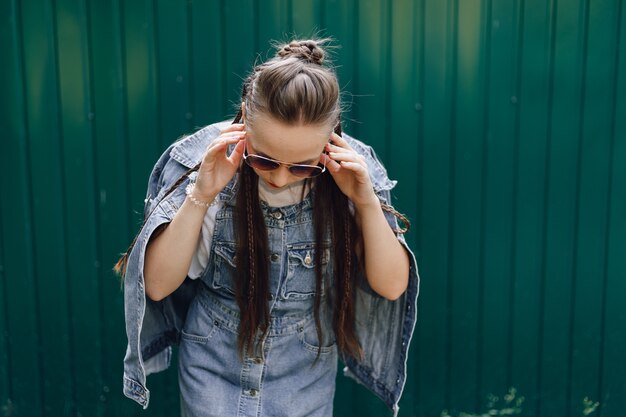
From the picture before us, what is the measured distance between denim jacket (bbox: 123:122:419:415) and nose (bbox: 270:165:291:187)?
24 cm

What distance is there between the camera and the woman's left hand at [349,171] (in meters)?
2.18

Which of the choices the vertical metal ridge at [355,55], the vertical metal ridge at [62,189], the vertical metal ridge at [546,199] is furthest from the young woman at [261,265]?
the vertical metal ridge at [546,199]

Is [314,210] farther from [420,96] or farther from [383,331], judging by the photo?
[420,96]

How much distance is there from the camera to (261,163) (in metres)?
2.08

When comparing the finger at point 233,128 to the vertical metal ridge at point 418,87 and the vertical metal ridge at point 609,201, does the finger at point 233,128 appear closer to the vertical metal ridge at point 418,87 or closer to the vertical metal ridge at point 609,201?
the vertical metal ridge at point 418,87

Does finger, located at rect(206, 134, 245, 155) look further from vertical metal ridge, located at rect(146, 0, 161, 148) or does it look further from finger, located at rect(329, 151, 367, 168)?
vertical metal ridge, located at rect(146, 0, 161, 148)

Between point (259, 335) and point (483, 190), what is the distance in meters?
1.52

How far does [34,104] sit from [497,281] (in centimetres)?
223

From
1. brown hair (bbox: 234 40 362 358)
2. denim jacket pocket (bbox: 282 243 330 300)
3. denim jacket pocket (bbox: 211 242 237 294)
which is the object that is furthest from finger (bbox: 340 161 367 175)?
denim jacket pocket (bbox: 211 242 237 294)

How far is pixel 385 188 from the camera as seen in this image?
2469 mm

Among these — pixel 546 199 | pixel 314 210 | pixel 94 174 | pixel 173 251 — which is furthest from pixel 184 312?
pixel 546 199

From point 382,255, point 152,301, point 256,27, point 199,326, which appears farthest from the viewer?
point 256,27

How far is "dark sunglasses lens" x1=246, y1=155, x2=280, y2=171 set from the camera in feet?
6.80

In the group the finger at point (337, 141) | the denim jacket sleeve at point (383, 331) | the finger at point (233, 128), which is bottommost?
the denim jacket sleeve at point (383, 331)
